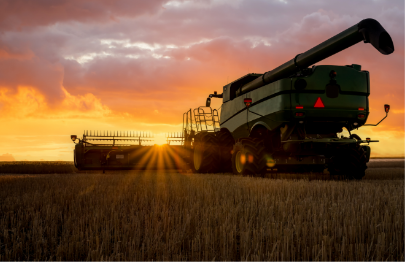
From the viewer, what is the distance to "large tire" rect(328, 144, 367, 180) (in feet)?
33.4

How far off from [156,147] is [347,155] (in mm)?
8079

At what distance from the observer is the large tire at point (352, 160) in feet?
33.4

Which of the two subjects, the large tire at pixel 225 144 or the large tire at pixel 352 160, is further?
the large tire at pixel 225 144

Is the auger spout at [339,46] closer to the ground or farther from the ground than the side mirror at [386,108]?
farther from the ground

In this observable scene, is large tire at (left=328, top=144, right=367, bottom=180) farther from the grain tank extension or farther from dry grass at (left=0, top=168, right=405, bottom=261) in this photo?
dry grass at (left=0, top=168, right=405, bottom=261)

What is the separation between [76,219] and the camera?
4.54 m

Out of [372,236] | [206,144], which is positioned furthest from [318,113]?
[372,236]

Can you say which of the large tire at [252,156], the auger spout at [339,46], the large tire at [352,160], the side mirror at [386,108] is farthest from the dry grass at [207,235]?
the side mirror at [386,108]

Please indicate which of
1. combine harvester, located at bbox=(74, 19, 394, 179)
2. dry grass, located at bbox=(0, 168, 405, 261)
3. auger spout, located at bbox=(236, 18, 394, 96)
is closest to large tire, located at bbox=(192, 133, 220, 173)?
combine harvester, located at bbox=(74, 19, 394, 179)

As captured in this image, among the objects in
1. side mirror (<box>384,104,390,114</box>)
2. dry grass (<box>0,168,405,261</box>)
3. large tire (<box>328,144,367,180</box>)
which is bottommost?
dry grass (<box>0,168,405,261</box>)

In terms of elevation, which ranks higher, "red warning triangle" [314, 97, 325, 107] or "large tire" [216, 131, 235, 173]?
"red warning triangle" [314, 97, 325, 107]

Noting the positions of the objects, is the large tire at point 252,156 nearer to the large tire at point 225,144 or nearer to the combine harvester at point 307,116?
the combine harvester at point 307,116

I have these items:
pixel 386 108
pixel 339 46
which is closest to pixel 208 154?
pixel 386 108

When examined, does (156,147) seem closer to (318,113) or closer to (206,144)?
(206,144)
